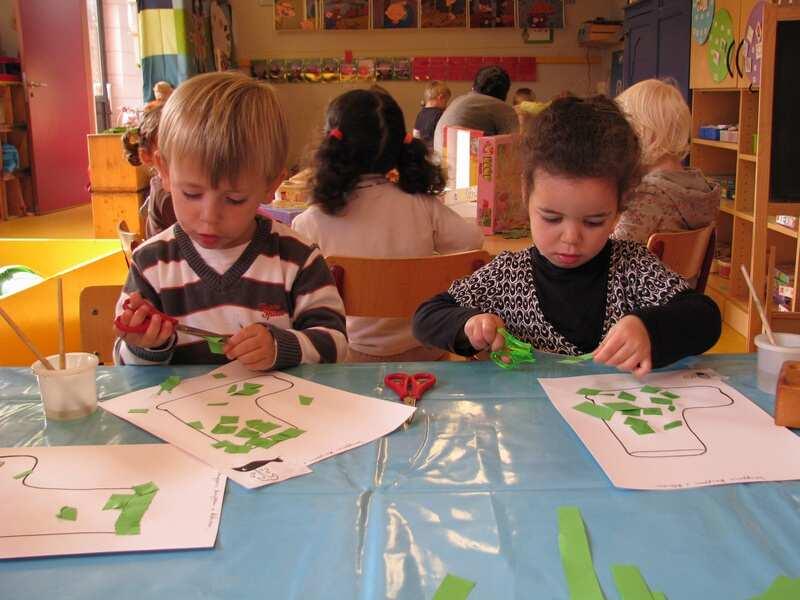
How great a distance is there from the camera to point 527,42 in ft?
23.2

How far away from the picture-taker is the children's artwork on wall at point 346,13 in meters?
7.05

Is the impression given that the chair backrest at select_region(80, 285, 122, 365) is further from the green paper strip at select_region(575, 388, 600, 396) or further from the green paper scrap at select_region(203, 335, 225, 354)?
the green paper strip at select_region(575, 388, 600, 396)

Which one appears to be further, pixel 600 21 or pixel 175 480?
pixel 600 21

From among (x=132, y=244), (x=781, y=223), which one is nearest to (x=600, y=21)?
(x=781, y=223)

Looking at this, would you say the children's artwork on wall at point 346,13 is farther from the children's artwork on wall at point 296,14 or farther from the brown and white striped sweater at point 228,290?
the brown and white striped sweater at point 228,290

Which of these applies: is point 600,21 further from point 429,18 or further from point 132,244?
point 132,244

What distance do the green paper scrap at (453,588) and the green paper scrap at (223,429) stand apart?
1.22 ft

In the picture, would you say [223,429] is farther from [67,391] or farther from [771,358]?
[771,358]

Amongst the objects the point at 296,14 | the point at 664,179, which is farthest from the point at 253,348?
the point at 296,14

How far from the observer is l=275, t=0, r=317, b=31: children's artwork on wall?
7113mm

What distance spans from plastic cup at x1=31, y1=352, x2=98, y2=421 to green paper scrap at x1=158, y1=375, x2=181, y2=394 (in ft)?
0.33

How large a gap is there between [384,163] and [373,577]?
157 centimetres

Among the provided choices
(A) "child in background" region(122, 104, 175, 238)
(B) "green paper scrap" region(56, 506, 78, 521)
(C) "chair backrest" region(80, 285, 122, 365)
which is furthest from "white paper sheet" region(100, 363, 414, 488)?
(A) "child in background" region(122, 104, 175, 238)

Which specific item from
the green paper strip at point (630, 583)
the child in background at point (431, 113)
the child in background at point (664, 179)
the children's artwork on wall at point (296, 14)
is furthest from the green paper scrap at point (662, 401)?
the children's artwork on wall at point (296, 14)
